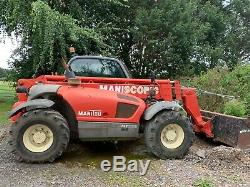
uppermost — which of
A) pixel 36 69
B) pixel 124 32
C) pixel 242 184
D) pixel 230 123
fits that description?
pixel 124 32

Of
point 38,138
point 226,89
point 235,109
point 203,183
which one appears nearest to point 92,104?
point 38,138

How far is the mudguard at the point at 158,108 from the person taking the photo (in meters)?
7.06

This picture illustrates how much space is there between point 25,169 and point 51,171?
423mm

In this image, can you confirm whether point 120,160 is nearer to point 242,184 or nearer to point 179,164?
point 179,164

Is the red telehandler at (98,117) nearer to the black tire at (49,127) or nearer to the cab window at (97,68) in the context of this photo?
the black tire at (49,127)

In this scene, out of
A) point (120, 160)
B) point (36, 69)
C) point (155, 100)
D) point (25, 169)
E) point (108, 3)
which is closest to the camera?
point (25, 169)

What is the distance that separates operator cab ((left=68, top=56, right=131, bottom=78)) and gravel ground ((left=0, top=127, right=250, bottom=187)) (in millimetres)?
1414

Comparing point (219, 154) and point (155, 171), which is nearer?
point (155, 171)

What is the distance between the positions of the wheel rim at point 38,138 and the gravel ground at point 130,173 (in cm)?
30

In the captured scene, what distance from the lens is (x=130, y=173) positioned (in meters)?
6.25

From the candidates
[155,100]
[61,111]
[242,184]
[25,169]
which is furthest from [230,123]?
[25,169]

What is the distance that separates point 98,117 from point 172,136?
1.32 meters

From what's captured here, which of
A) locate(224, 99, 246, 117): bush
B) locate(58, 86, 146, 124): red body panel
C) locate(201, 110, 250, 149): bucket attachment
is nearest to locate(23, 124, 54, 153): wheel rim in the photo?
locate(58, 86, 146, 124): red body panel

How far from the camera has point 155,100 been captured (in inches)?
A: 300
